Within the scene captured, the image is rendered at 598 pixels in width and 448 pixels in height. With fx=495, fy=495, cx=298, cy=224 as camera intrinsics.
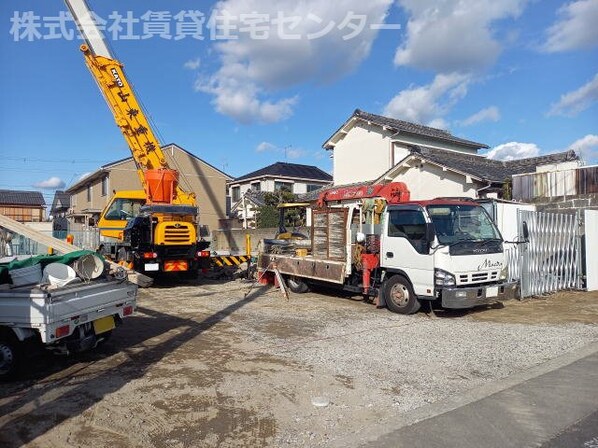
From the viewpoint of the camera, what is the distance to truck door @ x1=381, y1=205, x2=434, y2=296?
8961 millimetres

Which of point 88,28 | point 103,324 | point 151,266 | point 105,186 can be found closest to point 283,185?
point 105,186

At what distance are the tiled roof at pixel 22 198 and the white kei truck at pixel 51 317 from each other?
53.2 meters

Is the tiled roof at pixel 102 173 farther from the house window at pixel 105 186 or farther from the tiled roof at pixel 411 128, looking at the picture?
the tiled roof at pixel 411 128

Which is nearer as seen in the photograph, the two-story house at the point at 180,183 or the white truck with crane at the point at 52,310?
the white truck with crane at the point at 52,310

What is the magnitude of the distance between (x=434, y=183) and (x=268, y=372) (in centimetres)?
1564

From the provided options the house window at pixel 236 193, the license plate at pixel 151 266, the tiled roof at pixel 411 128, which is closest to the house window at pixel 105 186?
the house window at pixel 236 193

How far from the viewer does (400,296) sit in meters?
9.52

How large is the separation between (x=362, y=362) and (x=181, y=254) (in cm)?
833

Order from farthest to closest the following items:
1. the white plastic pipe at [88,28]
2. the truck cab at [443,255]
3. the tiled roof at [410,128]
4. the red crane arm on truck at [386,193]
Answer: the tiled roof at [410,128] < the white plastic pipe at [88,28] < the red crane arm on truck at [386,193] < the truck cab at [443,255]

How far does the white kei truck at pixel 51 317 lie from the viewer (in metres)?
5.20

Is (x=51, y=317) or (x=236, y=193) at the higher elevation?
(x=236, y=193)

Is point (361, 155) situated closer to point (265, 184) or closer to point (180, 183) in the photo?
point (180, 183)

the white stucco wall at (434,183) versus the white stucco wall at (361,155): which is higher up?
the white stucco wall at (361,155)

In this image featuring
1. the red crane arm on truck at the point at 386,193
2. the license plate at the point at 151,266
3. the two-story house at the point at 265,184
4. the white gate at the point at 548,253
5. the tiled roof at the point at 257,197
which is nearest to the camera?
the red crane arm on truck at the point at 386,193
